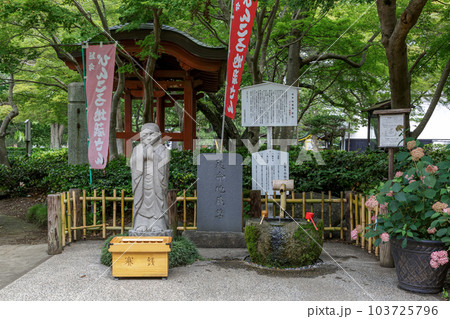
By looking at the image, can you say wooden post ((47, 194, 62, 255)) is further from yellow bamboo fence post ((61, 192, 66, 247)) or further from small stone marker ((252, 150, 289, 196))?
small stone marker ((252, 150, 289, 196))

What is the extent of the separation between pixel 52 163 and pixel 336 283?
33.1 feet

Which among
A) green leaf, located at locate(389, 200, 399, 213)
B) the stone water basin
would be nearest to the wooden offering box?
the stone water basin

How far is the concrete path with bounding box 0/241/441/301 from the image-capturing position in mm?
4309

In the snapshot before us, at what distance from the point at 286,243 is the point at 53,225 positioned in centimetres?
382

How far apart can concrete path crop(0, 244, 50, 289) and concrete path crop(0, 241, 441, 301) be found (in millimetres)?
213

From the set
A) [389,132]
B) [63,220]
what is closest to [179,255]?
[63,220]

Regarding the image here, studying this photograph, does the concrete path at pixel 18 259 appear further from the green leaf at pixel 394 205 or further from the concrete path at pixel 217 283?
the green leaf at pixel 394 205

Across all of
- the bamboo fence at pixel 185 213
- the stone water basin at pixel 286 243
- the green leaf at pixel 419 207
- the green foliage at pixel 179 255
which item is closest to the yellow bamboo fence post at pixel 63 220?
the bamboo fence at pixel 185 213

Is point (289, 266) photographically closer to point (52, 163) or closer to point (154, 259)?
point (154, 259)

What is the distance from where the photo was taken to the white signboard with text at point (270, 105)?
28.1ft

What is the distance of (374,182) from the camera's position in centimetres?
812

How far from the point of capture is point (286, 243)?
5.37 meters

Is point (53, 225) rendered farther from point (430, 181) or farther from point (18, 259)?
point (430, 181)

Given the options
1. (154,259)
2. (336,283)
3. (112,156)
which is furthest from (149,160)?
(112,156)
